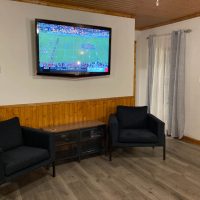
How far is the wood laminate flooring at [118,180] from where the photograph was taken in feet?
8.60

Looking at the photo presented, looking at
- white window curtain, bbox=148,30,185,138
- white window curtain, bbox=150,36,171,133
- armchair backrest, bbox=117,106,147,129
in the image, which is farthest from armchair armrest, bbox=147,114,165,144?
white window curtain, bbox=150,36,171,133

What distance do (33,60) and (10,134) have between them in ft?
3.77

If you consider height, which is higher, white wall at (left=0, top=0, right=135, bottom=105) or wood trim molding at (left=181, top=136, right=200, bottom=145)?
white wall at (left=0, top=0, right=135, bottom=105)

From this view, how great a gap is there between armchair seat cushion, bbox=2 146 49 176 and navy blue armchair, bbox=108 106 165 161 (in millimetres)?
1125

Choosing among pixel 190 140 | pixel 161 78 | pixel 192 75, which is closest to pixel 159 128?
pixel 190 140

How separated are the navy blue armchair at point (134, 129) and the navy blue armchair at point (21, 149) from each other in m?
1.02

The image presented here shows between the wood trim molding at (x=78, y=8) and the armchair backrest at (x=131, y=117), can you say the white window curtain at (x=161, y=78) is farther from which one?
the armchair backrest at (x=131, y=117)

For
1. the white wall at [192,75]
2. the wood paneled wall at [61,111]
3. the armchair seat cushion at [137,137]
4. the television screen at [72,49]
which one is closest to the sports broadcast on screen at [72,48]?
the television screen at [72,49]

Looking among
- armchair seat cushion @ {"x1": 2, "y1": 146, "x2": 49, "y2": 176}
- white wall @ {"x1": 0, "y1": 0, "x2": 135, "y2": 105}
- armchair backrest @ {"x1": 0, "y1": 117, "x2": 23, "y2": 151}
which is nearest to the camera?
armchair seat cushion @ {"x1": 2, "y1": 146, "x2": 49, "y2": 176}

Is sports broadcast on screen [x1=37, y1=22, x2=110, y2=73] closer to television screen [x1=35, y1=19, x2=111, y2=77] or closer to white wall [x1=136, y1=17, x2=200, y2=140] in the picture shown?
television screen [x1=35, y1=19, x2=111, y2=77]

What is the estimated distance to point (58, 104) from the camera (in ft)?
12.0

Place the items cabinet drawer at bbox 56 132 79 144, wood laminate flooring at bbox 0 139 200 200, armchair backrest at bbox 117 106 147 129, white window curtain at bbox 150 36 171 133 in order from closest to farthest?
wood laminate flooring at bbox 0 139 200 200, cabinet drawer at bbox 56 132 79 144, armchair backrest at bbox 117 106 147 129, white window curtain at bbox 150 36 171 133

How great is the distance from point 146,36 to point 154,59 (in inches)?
28.5

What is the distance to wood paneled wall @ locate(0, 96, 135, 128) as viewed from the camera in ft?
11.0
